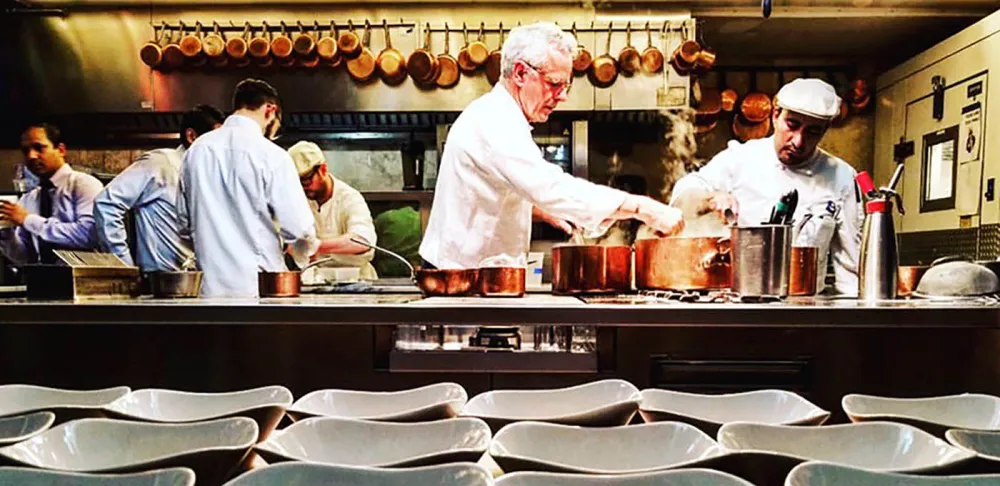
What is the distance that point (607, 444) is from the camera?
0.81 m

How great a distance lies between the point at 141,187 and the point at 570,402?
2.50 meters

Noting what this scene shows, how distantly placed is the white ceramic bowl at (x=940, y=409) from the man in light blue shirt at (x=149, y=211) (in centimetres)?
269

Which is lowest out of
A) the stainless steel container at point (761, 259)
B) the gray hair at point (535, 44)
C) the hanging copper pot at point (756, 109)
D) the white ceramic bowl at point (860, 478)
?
the white ceramic bowl at point (860, 478)

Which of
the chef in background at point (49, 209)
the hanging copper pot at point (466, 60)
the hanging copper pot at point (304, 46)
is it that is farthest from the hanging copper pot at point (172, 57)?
the hanging copper pot at point (466, 60)

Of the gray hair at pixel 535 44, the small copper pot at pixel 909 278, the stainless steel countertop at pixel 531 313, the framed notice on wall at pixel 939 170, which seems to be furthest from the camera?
the framed notice on wall at pixel 939 170

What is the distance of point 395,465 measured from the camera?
672 mm

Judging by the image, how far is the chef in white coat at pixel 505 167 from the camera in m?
1.86

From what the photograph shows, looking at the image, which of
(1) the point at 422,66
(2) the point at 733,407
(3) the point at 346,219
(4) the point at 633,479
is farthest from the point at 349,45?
(4) the point at 633,479

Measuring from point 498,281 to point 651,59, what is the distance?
227 centimetres

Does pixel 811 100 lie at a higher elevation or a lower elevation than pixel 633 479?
higher

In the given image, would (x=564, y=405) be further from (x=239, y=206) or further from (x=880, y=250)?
(x=239, y=206)

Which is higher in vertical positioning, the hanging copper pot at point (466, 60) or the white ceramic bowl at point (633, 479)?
the hanging copper pot at point (466, 60)

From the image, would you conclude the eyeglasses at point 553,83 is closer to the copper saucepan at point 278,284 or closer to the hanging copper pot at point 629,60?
the copper saucepan at point 278,284

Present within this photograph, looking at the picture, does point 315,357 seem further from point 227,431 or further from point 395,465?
point 395,465
